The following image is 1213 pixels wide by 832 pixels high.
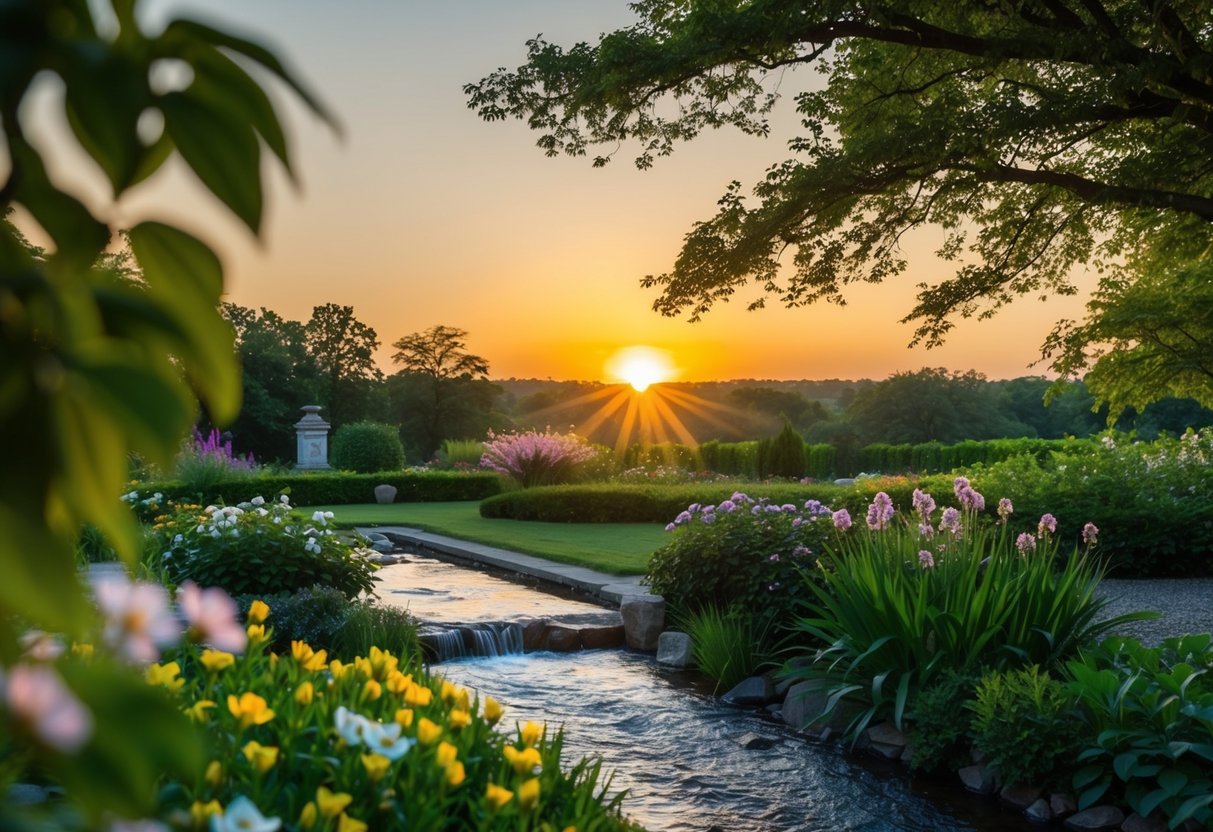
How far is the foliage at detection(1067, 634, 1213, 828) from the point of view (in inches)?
175

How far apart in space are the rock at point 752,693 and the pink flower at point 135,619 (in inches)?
237

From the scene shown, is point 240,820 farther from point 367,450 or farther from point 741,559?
point 367,450

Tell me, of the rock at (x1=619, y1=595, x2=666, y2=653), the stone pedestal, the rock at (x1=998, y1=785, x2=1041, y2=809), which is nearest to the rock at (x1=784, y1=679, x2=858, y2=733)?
the rock at (x1=998, y1=785, x2=1041, y2=809)

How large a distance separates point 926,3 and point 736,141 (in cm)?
324

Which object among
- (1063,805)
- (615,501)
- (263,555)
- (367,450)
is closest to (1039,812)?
(1063,805)

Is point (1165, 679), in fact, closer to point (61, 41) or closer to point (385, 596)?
point (61, 41)

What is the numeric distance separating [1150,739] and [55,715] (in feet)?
16.7

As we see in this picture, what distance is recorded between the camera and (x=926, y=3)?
9.67m

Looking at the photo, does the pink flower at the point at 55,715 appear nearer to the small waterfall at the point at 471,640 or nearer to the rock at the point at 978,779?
the rock at the point at 978,779

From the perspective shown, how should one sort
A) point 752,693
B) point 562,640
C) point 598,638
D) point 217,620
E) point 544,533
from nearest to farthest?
1. point 217,620
2. point 752,693
3. point 562,640
4. point 598,638
5. point 544,533

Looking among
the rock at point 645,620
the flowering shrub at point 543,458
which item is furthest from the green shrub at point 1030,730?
the flowering shrub at point 543,458

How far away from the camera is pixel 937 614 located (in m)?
5.71

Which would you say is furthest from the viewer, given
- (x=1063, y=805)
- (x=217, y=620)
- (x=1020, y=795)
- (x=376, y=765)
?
(x=1020, y=795)

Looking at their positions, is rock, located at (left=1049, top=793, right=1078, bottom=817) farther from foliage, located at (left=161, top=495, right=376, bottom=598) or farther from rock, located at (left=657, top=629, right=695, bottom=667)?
foliage, located at (left=161, top=495, right=376, bottom=598)
